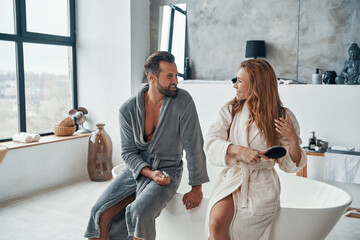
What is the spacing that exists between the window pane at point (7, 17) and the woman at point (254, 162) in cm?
303

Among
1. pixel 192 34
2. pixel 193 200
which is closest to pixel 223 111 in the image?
pixel 193 200

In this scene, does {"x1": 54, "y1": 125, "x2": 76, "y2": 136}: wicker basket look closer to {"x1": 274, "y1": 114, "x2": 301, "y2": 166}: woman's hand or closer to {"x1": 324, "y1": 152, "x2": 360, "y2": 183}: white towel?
{"x1": 324, "y1": 152, "x2": 360, "y2": 183}: white towel

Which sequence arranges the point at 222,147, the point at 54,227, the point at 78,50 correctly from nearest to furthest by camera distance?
the point at 222,147
the point at 54,227
the point at 78,50

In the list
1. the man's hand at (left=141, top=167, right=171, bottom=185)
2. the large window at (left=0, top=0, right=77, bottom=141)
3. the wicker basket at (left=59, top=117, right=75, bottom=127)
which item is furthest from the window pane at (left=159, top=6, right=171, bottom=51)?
the man's hand at (left=141, top=167, right=171, bottom=185)

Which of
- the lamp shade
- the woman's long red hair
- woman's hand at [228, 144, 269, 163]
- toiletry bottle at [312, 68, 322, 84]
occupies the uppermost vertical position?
the lamp shade

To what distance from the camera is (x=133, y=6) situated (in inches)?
176

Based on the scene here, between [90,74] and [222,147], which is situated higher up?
[90,74]

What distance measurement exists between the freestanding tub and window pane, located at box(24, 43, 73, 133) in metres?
2.63

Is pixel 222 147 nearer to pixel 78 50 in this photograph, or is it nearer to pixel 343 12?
pixel 343 12

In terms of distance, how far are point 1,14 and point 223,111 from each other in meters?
3.04

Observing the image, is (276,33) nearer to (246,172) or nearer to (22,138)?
(246,172)

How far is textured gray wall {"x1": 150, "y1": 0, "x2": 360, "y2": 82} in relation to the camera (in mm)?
3607

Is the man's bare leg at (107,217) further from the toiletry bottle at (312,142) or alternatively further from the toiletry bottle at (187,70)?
the toiletry bottle at (187,70)

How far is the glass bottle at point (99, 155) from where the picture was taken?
4223mm
